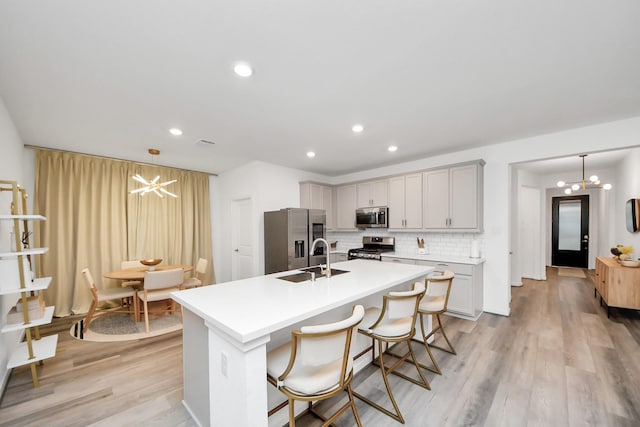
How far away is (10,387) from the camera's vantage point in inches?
88.8

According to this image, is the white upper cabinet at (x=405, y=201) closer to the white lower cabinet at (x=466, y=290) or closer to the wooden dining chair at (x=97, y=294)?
the white lower cabinet at (x=466, y=290)

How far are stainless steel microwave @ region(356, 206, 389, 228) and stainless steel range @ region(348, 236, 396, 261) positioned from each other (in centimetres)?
37

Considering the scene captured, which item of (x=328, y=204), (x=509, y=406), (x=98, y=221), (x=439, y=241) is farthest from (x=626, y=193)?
(x=98, y=221)

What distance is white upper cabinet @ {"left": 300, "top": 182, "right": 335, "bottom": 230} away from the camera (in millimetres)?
5340

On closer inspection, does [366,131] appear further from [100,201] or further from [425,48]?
[100,201]

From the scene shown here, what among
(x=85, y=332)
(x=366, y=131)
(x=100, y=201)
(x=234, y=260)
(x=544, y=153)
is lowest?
(x=85, y=332)

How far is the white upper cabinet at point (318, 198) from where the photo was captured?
5340 mm

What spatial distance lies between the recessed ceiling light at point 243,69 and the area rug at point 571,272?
853 centimetres

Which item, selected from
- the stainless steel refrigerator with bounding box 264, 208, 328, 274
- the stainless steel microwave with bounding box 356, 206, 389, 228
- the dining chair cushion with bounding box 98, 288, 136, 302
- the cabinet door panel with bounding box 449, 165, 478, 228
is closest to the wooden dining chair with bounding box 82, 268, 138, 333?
the dining chair cushion with bounding box 98, 288, 136, 302

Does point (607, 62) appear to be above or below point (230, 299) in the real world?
above

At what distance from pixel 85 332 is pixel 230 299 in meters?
3.12

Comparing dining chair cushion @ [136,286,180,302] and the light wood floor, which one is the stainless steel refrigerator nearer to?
dining chair cushion @ [136,286,180,302]

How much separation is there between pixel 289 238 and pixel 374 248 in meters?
1.97

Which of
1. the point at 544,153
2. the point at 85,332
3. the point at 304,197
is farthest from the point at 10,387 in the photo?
the point at 544,153
